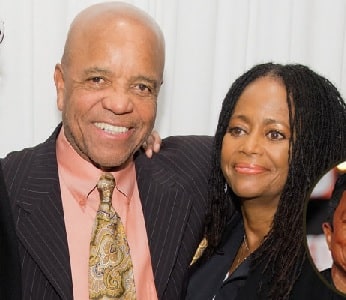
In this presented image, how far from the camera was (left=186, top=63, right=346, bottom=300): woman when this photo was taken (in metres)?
1.48

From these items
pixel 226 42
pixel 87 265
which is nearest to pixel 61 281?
pixel 87 265

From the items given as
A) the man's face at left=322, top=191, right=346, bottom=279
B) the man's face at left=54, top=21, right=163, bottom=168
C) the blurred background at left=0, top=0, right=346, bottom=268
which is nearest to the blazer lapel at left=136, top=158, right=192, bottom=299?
the man's face at left=54, top=21, right=163, bottom=168

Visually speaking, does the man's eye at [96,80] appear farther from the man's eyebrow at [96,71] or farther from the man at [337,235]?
the man at [337,235]

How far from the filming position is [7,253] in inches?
45.7

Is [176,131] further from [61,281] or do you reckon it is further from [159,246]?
[61,281]

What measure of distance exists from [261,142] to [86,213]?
0.47 meters

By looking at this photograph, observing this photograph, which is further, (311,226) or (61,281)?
(61,281)

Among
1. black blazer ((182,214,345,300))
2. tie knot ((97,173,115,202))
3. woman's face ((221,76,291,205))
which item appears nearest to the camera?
black blazer ((182,214,345,300))

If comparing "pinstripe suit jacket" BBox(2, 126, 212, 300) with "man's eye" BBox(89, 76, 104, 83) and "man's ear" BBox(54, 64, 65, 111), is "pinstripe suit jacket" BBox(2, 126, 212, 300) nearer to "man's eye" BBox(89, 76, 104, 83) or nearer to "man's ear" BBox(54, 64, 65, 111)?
"man's ear" BBox(54, 64, 65, 111)

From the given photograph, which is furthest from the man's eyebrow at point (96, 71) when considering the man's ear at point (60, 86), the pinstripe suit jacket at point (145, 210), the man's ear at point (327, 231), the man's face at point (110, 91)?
the man's ear at point (327, 231)

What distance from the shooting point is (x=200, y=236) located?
1.74 m

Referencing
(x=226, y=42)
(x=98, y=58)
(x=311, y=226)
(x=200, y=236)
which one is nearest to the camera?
(x=311, y=226)

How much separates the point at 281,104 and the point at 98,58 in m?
0.47

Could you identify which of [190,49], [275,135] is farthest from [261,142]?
[190,49]
